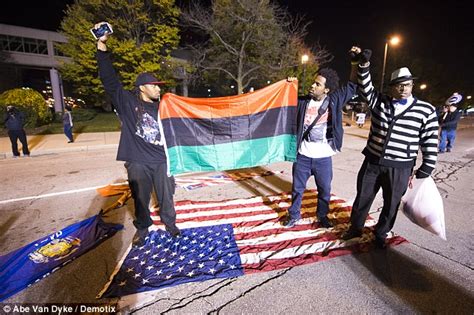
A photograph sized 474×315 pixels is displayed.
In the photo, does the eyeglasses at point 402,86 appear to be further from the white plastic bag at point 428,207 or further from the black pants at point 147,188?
the black pants at point 147,188

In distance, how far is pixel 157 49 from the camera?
15.4m

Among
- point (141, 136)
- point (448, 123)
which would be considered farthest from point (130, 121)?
point (448, 123)

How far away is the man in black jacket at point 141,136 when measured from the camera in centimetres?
274

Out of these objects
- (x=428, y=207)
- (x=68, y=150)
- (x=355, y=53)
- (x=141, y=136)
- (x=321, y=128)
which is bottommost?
(x=68, y=150)

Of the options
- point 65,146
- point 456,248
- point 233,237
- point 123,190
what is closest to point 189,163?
point 233,237

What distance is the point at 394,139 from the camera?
262cm

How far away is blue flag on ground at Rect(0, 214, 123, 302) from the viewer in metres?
2.44

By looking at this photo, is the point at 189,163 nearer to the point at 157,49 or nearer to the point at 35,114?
the point at 157,49

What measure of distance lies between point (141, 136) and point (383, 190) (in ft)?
9.45

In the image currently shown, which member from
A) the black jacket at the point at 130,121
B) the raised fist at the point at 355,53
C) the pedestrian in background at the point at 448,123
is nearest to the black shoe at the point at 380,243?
the raised fist at the point at 355,53

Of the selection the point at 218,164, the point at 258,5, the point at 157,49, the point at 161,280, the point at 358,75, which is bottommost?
the point at 161,280

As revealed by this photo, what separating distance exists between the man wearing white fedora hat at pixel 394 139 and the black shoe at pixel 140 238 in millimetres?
2743

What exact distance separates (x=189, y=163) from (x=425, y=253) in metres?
3.14

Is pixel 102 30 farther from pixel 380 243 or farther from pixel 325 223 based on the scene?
pixel 380 243
